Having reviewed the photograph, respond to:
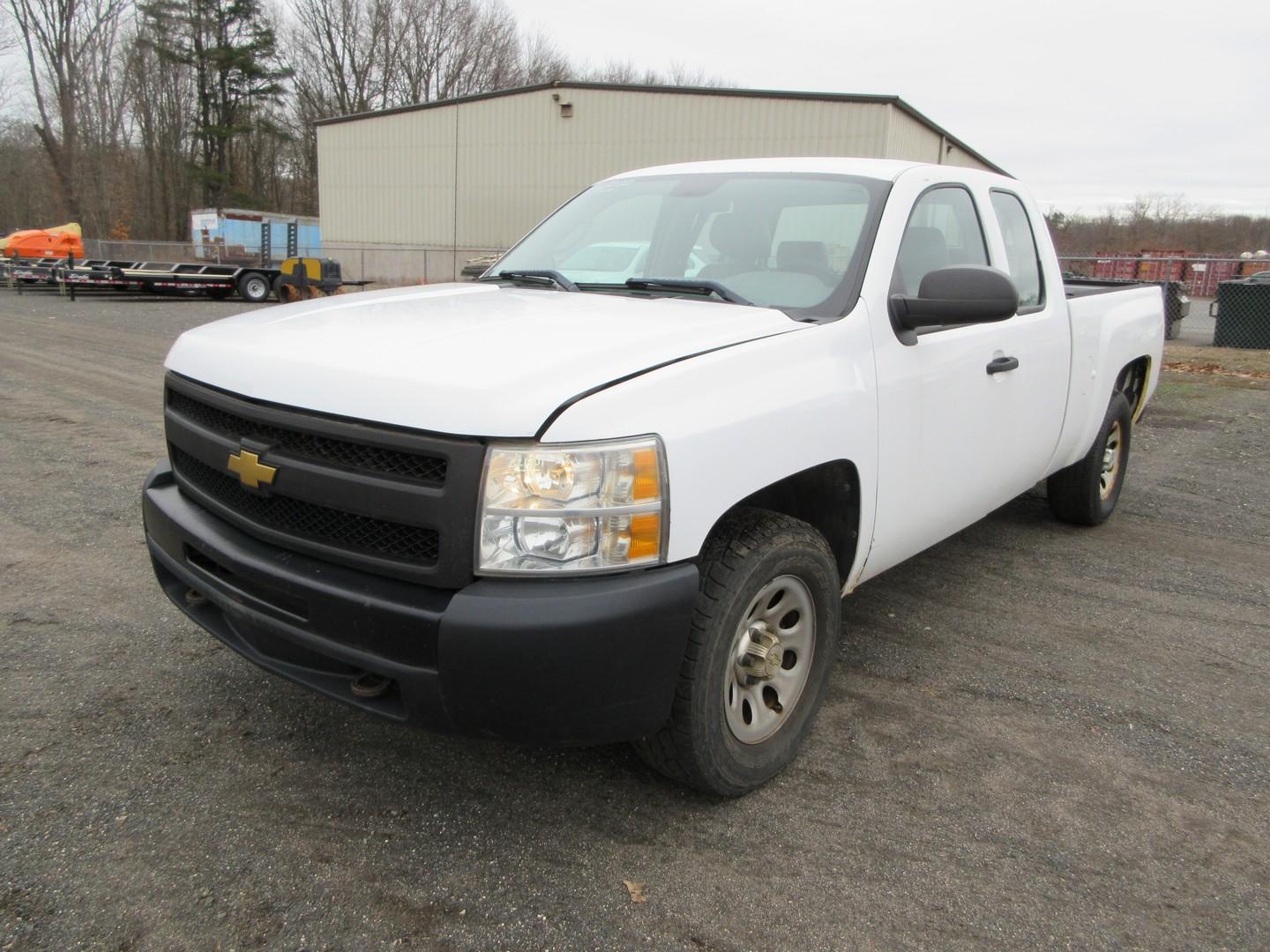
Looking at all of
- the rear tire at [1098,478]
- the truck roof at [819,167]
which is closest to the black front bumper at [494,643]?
the truck roof at [819,167]

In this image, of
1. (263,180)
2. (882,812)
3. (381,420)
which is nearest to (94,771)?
(381,420)

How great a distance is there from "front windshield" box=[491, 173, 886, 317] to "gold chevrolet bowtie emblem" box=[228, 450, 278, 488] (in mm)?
1470

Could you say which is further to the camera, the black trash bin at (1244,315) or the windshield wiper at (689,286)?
the black trash bin at (1244,315)

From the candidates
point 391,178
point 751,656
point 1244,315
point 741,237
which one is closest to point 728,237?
point 741,237

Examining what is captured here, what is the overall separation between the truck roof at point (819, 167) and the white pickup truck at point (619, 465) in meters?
0.02

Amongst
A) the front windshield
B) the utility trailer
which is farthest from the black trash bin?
the utility trailer

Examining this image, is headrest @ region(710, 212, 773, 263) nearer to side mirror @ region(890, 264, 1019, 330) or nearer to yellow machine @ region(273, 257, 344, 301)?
side mirror @ region(890, 264, 1019, 330)

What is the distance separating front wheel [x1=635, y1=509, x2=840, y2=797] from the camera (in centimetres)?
238

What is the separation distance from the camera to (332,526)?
7.64 ft

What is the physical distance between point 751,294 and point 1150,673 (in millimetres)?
2158

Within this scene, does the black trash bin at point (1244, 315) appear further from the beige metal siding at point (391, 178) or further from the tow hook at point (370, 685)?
the beige metal siding at point (391, 178)

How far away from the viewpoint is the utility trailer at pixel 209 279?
22.9 metres

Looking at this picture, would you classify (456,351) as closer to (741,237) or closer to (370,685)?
(370,685)

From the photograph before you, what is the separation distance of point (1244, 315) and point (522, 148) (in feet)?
66.7
